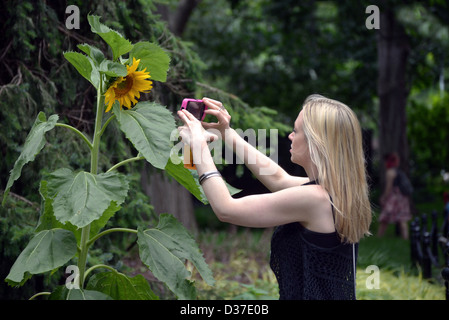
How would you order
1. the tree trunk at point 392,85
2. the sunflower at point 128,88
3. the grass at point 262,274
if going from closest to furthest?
the sunflower at point 128,88
the grass at point 262,274
the tree trunk at point 392,85

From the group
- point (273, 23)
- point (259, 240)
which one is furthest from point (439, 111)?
point (259, 240)

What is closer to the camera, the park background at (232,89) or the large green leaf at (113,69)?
the large green leaf at (113,69)

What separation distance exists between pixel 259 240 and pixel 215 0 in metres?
7.93

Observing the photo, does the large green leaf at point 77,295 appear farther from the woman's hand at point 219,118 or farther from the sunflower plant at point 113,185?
the woman's hand at point 219,118

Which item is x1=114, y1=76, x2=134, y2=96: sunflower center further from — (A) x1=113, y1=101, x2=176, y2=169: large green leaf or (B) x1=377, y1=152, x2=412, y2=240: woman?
(B) x1=377, y1=152, x2=412, y2=240: woman

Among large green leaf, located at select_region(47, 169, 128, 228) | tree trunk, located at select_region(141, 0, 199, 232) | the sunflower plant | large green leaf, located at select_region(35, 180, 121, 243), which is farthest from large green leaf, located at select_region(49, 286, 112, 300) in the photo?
tree trunk, located at select_region(141, 0, 199, 232)

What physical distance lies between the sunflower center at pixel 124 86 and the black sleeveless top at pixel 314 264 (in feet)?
2.63

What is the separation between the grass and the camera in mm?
4738

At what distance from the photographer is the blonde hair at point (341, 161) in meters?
2.04

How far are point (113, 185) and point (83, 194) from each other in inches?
4.7

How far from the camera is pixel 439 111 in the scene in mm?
16094

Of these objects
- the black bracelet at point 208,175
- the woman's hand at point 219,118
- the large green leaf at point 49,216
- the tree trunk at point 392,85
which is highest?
the tree trunk at point 392,85

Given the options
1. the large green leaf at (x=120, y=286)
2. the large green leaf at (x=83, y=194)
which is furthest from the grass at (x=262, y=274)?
the large green leaf at (x=83, y=194)

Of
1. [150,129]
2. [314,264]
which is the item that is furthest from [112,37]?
[314,264]
